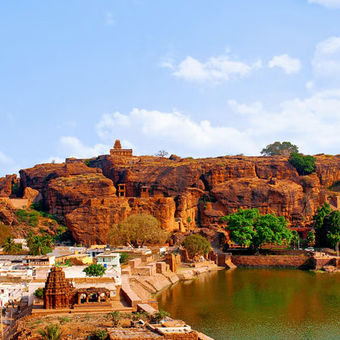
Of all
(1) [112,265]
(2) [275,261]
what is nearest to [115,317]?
(1) [112,265]

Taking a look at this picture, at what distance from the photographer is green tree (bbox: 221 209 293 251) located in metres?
69.3

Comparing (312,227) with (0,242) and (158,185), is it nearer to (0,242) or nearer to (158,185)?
(158,185)

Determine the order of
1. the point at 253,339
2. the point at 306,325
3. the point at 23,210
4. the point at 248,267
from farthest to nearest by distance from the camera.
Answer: the point at 23,210
the point at 248,267
the point at 306,325
the point at 253,339

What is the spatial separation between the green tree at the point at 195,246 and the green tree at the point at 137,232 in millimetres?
6276

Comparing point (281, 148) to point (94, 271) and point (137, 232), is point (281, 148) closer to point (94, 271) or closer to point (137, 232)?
point (137, 232)

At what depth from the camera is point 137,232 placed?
234ft

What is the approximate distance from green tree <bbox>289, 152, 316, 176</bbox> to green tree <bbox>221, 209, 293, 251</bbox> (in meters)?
23.2

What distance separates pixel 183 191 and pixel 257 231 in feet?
65.4

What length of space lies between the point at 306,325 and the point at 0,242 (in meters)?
48.5

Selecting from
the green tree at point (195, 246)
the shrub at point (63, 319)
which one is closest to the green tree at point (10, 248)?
the green tree at point (195, 246)

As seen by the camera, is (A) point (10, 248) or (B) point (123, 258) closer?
(B) point (123, 258)

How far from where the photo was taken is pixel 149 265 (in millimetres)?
55375

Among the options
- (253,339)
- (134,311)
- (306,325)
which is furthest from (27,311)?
(306,325)

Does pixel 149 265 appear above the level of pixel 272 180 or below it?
below
